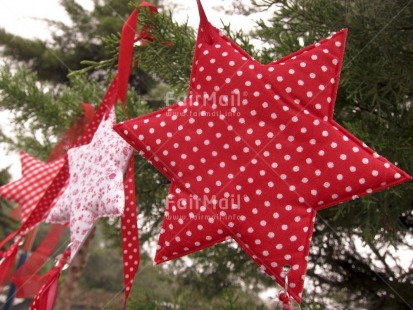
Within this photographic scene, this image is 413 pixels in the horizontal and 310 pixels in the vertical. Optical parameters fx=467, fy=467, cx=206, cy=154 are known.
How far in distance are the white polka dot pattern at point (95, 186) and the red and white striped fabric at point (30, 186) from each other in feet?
0.89

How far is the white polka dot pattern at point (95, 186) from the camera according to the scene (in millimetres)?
810

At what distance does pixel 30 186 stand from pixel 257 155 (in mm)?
746

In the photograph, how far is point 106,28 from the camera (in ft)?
5.63

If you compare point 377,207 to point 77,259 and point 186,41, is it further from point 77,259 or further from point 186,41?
point 77,259

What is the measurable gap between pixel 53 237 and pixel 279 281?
0.69m

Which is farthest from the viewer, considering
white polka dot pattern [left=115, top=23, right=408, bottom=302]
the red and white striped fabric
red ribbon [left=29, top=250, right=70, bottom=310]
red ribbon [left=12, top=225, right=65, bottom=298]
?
the red and white striped fabric

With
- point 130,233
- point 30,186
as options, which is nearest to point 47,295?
point 130,233

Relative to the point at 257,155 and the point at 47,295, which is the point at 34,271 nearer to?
the point at 47,295

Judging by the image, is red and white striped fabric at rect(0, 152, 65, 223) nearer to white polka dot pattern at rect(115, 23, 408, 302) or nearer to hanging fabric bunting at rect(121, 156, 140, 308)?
hanging fabric bunting at rect(121, 156, 140, 308)

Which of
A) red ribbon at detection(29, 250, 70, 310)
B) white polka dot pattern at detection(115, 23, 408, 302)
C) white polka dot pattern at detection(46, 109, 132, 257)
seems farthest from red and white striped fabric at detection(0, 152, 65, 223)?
white polka dot pattern at detection(115, 23, 408, 302)

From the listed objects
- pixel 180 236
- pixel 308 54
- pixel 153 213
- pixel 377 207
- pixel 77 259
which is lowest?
pixel 77 259

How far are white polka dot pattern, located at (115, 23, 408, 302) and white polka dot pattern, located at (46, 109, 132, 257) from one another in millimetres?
144

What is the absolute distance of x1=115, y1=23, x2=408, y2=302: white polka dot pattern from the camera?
640 mm

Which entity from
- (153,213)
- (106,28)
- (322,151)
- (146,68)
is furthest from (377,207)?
(106,28)
